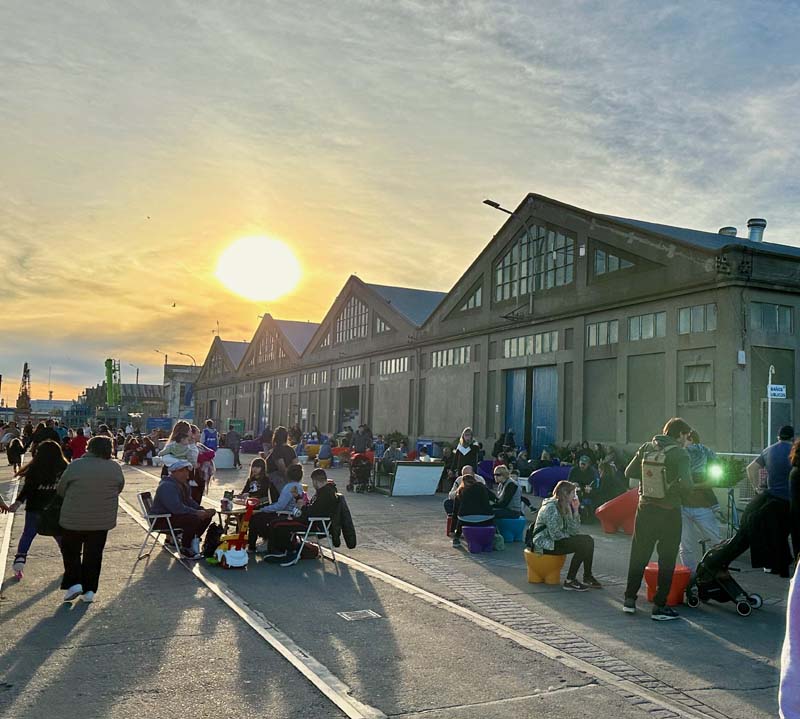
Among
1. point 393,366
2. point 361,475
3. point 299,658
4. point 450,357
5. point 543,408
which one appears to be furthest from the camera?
point 393,366

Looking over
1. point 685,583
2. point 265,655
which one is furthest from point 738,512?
point 265,655

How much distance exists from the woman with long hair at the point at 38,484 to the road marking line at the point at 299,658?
2.13 m

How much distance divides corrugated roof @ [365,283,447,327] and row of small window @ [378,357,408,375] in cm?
223

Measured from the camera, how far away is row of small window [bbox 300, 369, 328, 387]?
5588cm

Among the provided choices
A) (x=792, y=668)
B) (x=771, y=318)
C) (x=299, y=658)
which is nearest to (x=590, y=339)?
(x=771, y=318)

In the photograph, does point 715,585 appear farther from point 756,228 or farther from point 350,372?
point 350,372

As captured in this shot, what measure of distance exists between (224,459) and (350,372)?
2198 cm

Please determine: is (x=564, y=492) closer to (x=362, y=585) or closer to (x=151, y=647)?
(x=362, y=585)

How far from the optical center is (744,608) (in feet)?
26.6

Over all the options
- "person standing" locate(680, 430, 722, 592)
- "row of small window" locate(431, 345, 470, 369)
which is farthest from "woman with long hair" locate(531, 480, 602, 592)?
"row of small window" locate(431, 345, 470, 369)

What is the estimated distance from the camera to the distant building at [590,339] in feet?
73.0

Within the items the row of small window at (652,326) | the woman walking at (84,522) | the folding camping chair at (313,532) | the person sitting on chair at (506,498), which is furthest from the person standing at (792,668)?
the row of small window at (652,326)

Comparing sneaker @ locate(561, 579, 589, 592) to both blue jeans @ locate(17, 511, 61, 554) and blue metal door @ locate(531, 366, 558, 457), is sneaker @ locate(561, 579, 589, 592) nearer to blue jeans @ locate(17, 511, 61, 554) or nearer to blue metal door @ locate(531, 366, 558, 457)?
blue jeans @ locate(17, 511, 61, 554)

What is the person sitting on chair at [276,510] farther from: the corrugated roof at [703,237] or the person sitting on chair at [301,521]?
the corrugated roof at [703,237]
